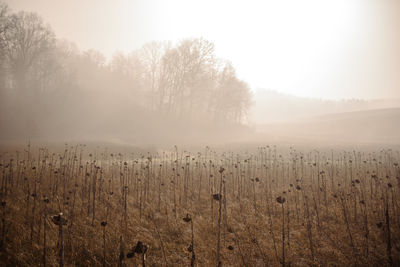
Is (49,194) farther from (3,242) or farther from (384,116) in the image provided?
(384,116)

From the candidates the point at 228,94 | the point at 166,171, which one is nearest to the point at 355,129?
the point at 228,94

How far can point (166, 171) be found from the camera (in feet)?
31.5

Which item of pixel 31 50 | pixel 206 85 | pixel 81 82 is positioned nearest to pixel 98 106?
pixel 81 82

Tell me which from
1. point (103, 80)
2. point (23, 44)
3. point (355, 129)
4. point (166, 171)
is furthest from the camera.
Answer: point (355, 129)

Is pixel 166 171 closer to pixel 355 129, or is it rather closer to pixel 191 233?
pixel 191 233

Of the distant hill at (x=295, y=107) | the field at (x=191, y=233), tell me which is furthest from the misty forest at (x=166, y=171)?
the distant hill at (x=295, y=107)

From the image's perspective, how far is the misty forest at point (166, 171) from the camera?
3.62m

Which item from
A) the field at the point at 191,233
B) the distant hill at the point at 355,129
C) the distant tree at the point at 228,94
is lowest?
the field at the point at 191,233

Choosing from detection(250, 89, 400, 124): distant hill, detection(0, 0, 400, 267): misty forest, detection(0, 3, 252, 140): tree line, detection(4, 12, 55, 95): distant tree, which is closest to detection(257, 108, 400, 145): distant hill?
detection(0, 0, 400, 267): misty forest

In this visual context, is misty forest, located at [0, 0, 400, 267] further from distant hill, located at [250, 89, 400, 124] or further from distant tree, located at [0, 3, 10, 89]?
distant hill, located at [250, 89, 400, 124]

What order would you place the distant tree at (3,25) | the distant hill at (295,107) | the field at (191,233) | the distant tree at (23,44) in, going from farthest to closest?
the distant hill at (295,107) < the distant tree at (23,44) < the distant tree at (3,25) < the field at (191,233)

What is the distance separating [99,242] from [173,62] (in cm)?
3486

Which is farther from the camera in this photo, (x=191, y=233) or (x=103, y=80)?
(x=103, y=80)

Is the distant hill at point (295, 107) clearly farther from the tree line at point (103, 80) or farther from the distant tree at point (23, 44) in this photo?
the distant tree at point (23, 44)
